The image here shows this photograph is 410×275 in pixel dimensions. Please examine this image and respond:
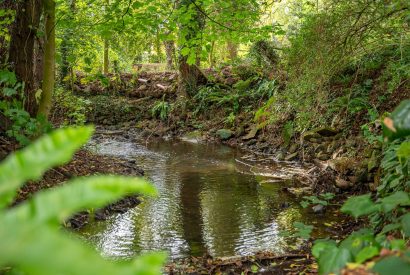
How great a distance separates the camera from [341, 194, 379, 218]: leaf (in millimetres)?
1802

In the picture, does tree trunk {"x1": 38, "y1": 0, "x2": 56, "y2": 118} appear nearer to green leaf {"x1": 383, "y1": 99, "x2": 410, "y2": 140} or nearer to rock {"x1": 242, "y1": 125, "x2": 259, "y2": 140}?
green leaf {"x1": 383, "y1": 99, "x2": 410, "y2": 140}

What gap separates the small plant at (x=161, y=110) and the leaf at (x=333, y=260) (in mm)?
12778

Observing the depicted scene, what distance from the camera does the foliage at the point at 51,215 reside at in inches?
16.6

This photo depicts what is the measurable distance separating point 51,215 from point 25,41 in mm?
5776

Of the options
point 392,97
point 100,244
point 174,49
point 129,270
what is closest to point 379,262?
point 129,270

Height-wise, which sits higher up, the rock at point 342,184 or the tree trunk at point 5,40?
the tree trunk at point 5,40

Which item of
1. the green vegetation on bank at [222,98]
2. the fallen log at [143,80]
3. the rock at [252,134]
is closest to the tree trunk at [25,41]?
the green vegetation on bank at [222,98]

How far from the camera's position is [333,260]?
1338mm

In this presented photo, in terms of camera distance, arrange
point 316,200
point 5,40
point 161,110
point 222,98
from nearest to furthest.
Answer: point 316,200 → point 5,40 → point 222,98 → point 161,110

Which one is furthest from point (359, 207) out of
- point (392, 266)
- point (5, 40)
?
point (5, 40)

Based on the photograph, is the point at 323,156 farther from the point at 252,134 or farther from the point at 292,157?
the point at 252,134

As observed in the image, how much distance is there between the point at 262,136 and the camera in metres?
11.1

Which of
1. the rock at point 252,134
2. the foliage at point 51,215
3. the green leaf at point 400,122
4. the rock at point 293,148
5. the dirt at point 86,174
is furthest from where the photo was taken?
the rock at point 252,134

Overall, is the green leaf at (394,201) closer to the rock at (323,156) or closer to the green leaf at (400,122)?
the green leaf at (400,122)
